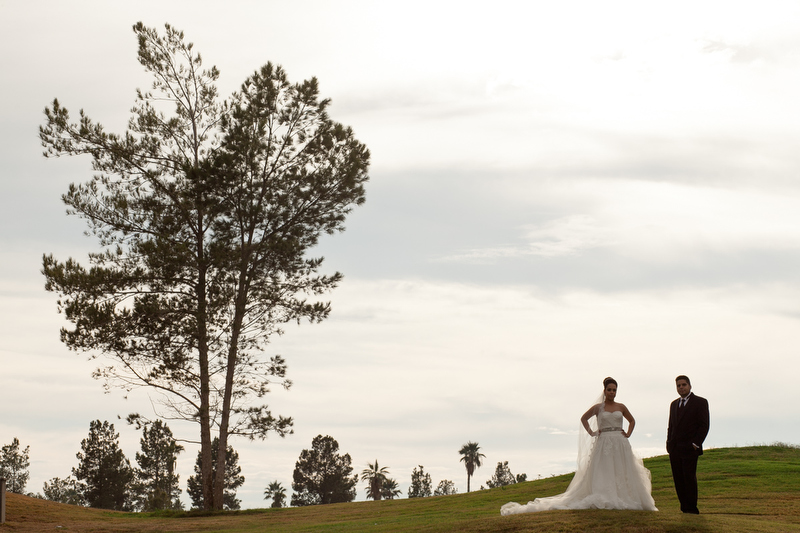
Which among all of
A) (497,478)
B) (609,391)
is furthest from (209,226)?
(497,478)

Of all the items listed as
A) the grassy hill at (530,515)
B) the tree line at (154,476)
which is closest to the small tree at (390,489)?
the tree line at (154,476)

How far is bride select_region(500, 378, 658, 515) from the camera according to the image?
1386 centimetres

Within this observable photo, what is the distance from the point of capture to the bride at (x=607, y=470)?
13.9 metres

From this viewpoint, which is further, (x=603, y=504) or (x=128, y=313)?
(x=128, y=313)

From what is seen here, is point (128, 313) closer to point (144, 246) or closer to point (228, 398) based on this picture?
point (144, 246)

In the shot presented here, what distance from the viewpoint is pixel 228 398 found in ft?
96.7

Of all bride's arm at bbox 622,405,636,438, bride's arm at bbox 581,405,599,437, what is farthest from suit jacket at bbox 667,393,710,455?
bride's arm at bbox 581,405,599,437

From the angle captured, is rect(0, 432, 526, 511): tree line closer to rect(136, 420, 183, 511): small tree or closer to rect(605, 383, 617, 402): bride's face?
rect(136, 420, 183, 511): small tree

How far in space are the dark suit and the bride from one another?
0.65 metres

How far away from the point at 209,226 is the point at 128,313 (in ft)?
16.4

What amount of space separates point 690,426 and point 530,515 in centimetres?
362

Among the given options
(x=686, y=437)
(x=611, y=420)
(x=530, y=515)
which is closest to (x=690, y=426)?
(x=686, y=437)

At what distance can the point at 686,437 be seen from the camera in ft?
44.6

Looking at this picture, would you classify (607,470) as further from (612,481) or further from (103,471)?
(103,471)
